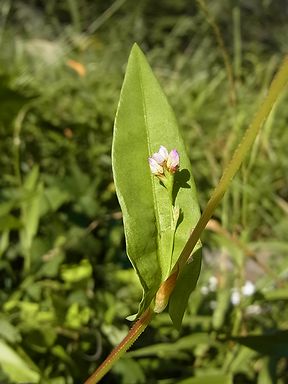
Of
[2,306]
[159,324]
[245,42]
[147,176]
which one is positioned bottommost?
[245,42]

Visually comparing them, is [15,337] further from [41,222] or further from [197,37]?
[197,37]

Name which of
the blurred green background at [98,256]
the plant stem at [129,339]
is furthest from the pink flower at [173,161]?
the blurred green background at [98,256]

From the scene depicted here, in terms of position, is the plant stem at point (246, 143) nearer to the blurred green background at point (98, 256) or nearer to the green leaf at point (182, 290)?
the green leaf at point (182, 290)

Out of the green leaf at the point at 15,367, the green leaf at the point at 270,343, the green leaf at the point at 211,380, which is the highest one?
the green leaf at the point at 15,367

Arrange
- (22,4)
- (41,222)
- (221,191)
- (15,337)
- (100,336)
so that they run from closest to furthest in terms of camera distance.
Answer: (221,191) → (15,337) → (100,336) → (41,222) → (22,4)

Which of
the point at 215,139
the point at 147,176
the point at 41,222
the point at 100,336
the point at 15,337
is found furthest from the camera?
the point at 215,139

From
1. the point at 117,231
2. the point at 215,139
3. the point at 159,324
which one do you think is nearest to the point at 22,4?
the point at 215,139

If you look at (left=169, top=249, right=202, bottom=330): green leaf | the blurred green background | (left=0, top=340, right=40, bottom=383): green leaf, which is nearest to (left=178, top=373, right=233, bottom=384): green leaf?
the blurred green background
